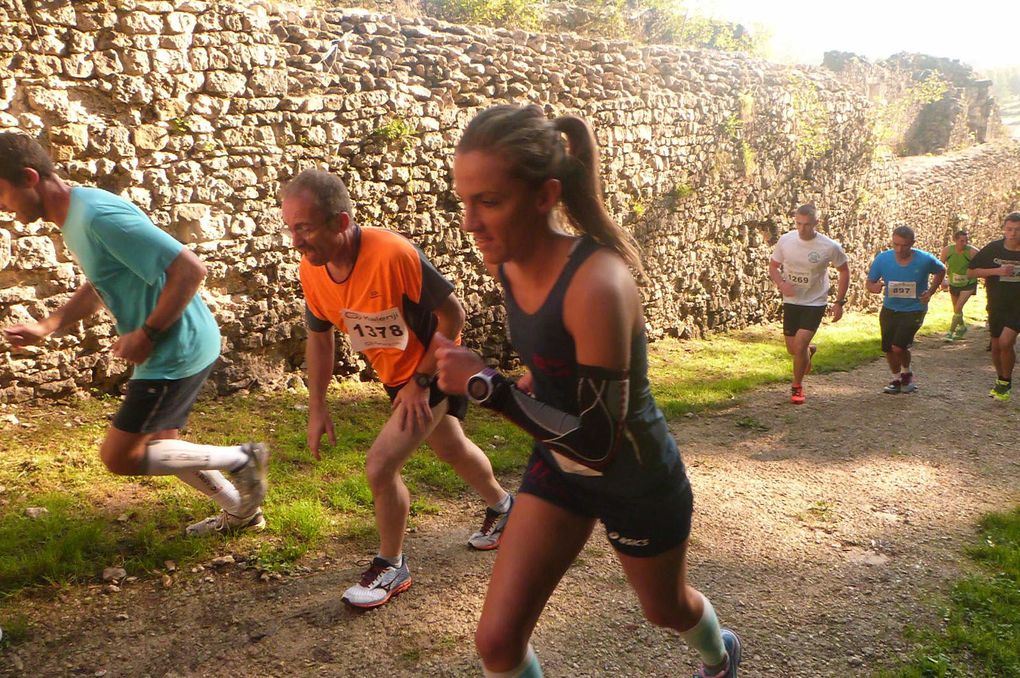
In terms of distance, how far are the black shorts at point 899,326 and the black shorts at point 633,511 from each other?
23.2 feet

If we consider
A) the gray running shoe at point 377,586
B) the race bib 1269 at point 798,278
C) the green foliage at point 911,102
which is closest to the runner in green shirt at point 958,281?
the race bib 1269 at point 798,278

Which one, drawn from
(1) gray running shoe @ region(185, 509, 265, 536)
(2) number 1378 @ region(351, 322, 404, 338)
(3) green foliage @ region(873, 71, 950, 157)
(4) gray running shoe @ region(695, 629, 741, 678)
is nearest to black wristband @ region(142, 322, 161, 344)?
(2) number 1378 @ region(351, 322, 404, 338)

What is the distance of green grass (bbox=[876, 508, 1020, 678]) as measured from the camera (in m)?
3.22

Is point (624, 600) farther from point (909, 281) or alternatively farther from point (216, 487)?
point (909, 281)

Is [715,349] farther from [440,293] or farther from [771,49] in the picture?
[771,49]

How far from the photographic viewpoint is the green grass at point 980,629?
10.6 ft

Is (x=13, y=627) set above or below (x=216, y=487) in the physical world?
below

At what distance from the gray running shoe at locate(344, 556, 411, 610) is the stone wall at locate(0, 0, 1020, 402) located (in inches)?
134

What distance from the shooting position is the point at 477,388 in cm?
200

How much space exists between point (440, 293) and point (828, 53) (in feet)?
76.7

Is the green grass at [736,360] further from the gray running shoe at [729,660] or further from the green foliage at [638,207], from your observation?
the gray running shoe at [729,660]

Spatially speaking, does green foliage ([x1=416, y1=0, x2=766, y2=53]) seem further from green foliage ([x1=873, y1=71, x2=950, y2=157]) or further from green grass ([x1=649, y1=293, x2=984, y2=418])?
green foliage ([x1=873, y1=71, x2=950, y2=157])

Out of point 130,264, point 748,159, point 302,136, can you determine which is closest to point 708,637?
point 130,264

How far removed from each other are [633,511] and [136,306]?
2405 mm
